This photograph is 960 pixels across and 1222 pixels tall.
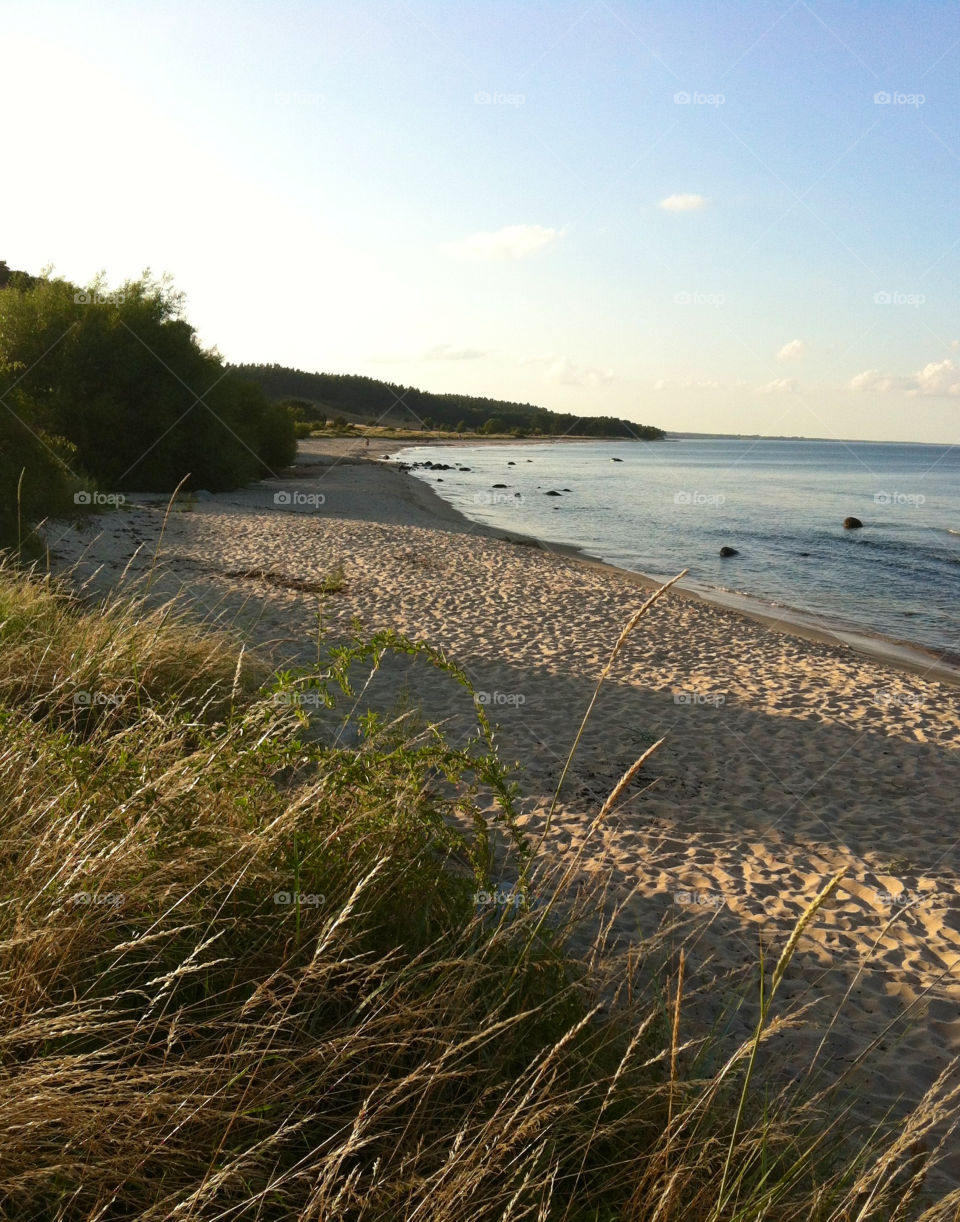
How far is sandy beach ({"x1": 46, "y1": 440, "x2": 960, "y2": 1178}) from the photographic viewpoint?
4.78 m

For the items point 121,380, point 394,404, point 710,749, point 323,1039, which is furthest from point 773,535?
point 394,404

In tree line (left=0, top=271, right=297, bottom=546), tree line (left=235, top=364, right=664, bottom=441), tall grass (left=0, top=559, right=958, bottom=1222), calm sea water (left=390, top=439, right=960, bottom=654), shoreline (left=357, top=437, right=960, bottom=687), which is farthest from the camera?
tree line (left=235, top=364, right=664, bottom=441)

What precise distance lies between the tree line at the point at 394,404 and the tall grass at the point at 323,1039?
110998mm

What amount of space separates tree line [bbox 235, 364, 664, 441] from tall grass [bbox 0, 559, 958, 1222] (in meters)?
111

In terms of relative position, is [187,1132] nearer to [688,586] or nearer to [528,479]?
[688,586]

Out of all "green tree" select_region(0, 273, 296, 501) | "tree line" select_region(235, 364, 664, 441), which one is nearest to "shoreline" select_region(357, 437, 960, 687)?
"green tree" select_region(0, 273, 296, 501)

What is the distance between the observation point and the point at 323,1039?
252 centimetres

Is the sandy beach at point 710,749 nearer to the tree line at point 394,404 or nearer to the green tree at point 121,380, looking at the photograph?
the green tree at point 121,380

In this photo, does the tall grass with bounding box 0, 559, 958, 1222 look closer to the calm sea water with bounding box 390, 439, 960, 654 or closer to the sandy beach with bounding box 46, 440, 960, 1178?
the sandy beach with bounding box 46, 440, 960, 1178

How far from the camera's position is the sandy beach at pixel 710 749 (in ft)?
15.7

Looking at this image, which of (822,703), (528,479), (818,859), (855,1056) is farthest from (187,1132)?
(528,479)

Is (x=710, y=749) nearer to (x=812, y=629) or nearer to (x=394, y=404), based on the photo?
(x=812, y=629)

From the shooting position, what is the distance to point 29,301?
2664cm

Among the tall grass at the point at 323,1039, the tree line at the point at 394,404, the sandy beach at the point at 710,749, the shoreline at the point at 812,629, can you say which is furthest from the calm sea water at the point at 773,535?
the tree line at the point at 394,404
